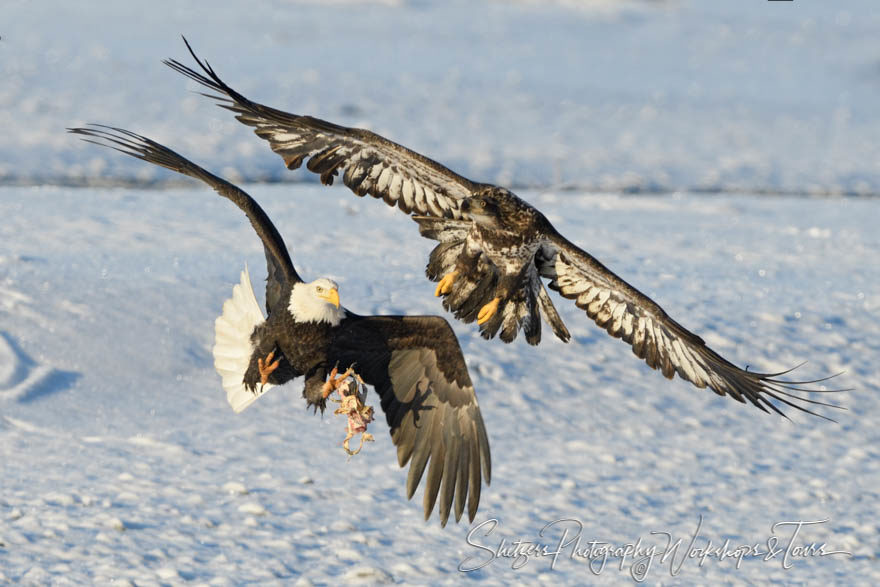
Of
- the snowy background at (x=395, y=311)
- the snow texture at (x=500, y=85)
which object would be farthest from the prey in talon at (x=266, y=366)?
the snow texture at (x=500, y=85)

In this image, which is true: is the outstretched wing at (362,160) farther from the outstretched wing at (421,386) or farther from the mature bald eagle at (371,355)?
the outstretched wing at (421,386)

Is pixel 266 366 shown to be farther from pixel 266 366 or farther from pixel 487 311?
pixel 487 311

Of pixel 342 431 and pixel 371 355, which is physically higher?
pixel 371 355

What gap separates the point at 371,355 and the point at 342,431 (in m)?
3.49

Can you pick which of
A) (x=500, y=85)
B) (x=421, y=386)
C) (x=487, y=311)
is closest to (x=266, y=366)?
(x=421, y=386)

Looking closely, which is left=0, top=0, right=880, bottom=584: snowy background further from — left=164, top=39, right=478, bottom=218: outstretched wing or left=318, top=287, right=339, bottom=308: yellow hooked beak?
left=164, top=39, right=478, bottom=218: outstretched wing

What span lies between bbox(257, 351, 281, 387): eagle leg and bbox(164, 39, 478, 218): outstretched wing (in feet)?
3.39

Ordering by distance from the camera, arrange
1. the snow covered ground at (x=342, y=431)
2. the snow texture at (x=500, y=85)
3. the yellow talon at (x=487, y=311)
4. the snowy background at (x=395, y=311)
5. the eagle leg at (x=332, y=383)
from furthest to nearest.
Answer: the snow texture at (x=500, y=85) < the snowy background at (x=395, y=311) < the snow covered ground at (x=342, y=431) < the yellow talon at (x=487, y=311) < the eagle leg at (x=332, y=383)

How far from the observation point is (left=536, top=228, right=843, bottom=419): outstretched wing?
629cm

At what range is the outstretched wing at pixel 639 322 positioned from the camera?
6.29 meters

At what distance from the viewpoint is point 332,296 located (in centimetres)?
575

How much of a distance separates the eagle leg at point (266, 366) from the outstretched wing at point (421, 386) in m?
0.29

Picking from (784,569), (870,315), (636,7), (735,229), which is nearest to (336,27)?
(636,7)

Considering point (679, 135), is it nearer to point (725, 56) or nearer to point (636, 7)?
point (725, 56)
